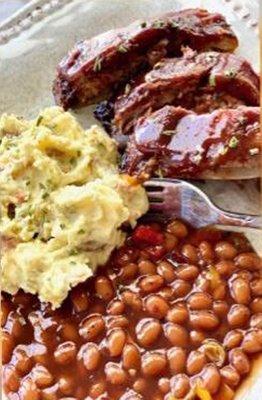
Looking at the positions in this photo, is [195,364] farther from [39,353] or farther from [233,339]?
[39,353]

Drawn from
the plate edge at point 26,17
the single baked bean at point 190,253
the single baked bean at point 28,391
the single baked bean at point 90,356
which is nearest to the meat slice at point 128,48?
the plate edge at point 26,17

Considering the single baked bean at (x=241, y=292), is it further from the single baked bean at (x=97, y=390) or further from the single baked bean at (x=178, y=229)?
the single baked bean at (x=97, y=390)

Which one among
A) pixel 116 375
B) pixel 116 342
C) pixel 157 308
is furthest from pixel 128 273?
pixel 116 375

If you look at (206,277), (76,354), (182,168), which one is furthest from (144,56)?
(76,354)

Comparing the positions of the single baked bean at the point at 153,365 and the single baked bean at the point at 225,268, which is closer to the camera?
the single baked bean at the point at 153,365

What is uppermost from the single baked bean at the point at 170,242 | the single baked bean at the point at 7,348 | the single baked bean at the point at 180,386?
the single baked bean at the point at 7,348

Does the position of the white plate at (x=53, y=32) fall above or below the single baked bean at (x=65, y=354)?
above

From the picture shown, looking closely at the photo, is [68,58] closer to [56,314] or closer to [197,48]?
[197,48]

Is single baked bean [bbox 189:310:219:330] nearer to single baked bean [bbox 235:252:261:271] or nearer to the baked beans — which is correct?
the baked beans
